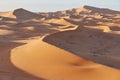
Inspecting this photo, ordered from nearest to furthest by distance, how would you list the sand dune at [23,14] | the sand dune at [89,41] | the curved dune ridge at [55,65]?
the curved dune ridge at [55,65] < the sand dune at [89,41] < the sand dune at [23,14]

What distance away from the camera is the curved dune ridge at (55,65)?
7969mm

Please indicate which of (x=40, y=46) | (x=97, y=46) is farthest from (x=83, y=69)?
(x=97, y=46)

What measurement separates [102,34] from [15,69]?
391 inches

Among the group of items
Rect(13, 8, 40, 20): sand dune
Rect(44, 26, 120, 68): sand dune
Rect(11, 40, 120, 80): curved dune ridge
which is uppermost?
Rect(11, 40, 120, 80): curved dune ridge

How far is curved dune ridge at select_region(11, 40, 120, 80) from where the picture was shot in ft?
26.1

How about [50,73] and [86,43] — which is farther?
[86,43]

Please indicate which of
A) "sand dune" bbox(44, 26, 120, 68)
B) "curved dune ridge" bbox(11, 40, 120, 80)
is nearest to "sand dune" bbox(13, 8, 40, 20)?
"sand dune" bbox(44, 26, 120, 68)

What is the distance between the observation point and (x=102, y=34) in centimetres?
1797

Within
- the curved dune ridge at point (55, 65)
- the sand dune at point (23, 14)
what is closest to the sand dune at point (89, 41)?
the curved dune ridge at point (55, 65)

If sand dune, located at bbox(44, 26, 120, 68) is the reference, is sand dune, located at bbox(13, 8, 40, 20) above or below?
below

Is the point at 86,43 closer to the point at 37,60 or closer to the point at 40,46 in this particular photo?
the point at 40,46

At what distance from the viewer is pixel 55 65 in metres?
8.87

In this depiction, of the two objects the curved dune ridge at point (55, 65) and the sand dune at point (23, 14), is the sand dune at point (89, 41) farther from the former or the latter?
the sand dune at point (23, 14)

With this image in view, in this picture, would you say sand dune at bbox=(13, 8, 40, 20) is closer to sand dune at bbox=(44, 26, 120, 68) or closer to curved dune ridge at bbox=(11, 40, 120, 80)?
sand dune at bbox=(44, 26, 120, 68)
